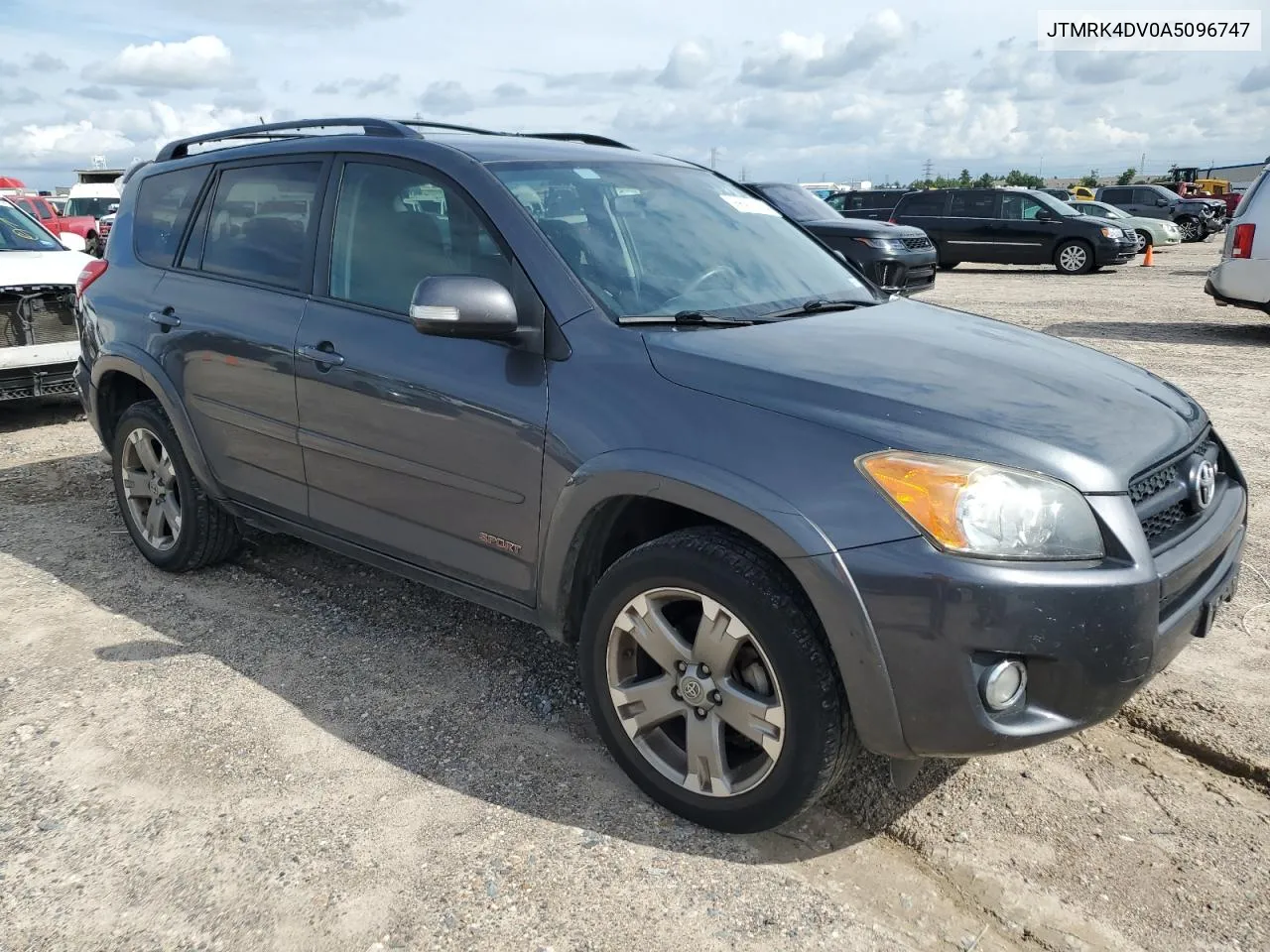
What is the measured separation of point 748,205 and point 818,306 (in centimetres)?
74

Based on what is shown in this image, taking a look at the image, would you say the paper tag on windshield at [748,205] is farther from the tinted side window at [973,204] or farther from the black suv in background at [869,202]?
the black suv in background at [869,202]

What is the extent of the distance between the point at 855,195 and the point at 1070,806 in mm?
23216

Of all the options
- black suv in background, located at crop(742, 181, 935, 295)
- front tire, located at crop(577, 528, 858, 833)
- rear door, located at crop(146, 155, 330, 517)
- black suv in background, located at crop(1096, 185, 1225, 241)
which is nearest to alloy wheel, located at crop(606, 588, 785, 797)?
front tire, located at crop(577, 528, 858, 833)

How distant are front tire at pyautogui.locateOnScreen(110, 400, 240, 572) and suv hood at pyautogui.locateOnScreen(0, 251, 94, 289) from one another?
301 centimetres

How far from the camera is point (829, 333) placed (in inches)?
122

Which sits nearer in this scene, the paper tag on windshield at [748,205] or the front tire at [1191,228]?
the paper tag on windshield at [748,205]

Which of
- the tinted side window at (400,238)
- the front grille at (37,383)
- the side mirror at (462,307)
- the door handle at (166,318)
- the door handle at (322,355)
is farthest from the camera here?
the front grille at (37,383)

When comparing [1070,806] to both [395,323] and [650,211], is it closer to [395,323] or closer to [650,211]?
[650,211]

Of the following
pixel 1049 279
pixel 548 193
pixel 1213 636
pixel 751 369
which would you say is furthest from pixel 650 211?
pixel 1049 279

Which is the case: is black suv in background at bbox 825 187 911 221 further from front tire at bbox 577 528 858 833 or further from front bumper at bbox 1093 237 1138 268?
Result: front tire at bbox 577 528 858 833

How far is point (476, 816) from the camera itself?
288cm

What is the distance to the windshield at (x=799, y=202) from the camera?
1423 centimetres

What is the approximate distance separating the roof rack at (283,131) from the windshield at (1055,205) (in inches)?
750

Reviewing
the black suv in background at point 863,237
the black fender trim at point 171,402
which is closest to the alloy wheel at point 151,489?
the black fender trim at point 171,402
